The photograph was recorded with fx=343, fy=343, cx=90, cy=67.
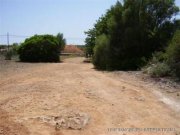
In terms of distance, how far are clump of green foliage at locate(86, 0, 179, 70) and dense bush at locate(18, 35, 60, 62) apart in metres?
20.0

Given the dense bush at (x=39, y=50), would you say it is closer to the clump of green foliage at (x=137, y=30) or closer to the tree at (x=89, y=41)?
the tree at (x=89, y=41)

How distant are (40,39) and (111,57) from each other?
71.5 feet

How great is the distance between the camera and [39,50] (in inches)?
1743

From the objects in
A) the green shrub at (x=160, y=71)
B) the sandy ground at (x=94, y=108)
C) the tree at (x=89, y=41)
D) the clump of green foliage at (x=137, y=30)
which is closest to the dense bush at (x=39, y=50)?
the tree at (x=89, y=41)

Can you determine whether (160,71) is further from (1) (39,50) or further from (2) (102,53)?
(1) (39,50)

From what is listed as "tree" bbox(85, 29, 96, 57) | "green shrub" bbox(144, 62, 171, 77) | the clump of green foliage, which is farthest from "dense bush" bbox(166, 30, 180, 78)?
"tree" bbox(85, 29, 96, 57)

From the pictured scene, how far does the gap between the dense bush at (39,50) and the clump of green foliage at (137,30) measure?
20.0 m

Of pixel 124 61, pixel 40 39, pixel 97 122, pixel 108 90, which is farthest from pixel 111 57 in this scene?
pixel 40 39

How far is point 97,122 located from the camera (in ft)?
26.0

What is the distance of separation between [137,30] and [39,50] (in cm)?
2228

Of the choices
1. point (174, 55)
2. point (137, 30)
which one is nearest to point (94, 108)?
point (174, 55)

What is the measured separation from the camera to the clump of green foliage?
2436 centimetres

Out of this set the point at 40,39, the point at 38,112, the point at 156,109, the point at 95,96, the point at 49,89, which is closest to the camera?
the point at 38,112

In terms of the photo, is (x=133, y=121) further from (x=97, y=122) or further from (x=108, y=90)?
(x=108, y=90)
